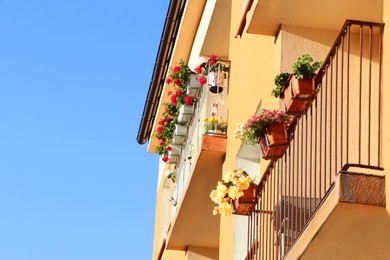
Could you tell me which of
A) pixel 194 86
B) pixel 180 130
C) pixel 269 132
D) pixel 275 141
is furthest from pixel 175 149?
pixel 275 141

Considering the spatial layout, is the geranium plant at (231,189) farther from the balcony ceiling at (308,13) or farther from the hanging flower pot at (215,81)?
the hanging flower pot at (215,81)

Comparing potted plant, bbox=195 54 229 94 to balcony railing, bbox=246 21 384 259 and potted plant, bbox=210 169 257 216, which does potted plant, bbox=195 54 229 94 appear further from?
balcony railing, bbox=246 21 384 259

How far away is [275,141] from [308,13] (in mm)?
1827

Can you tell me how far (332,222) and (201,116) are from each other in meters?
8.43

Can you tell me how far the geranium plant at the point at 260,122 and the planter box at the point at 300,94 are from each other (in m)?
0.90

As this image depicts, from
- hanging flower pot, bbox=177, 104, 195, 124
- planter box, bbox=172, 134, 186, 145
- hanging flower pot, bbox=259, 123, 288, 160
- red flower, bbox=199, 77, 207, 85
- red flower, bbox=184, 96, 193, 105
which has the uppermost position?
red flower, bbox=199, 77, 207, 85

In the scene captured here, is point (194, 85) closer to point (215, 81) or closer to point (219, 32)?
point (215, 81)

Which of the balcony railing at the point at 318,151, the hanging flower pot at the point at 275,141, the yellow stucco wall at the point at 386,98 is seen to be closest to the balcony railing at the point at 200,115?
the balcony railing at the point at 318,151

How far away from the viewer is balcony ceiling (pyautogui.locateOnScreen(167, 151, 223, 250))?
1700 cm

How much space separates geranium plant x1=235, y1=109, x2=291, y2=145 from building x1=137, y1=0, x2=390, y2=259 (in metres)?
0.23

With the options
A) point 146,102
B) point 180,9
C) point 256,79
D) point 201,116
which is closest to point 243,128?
point 256,79

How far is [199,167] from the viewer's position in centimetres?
1706

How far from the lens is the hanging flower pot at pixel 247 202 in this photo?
1355cm

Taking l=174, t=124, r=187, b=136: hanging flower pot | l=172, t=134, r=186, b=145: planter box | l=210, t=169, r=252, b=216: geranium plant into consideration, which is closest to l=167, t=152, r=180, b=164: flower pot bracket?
l=172, t=134, r=186, b=145: planter box
